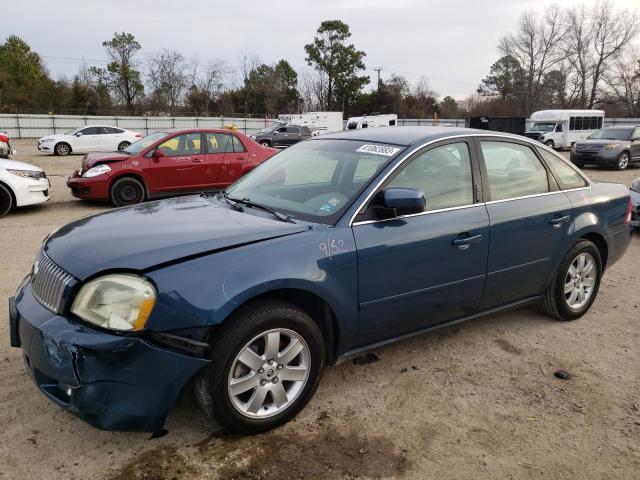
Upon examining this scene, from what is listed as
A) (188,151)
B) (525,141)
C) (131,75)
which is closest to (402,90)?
(131,75)

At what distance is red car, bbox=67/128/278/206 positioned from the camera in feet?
31.4

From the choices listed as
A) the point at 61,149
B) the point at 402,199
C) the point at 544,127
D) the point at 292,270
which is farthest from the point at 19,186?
the point at 544,127

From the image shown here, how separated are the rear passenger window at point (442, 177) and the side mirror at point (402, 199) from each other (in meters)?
0.18

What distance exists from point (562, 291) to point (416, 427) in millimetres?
2125

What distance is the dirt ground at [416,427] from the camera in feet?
8.38

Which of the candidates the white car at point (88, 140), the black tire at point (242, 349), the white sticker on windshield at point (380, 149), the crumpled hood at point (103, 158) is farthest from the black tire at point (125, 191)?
the white car at point (88, 140)

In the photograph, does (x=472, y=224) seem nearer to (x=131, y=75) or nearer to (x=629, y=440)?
(x=629, y=440)

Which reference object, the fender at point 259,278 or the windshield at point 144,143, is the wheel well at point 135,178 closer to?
the windshield at point 144,143

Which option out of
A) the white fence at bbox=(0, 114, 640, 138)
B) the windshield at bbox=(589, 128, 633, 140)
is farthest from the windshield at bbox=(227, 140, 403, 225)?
the white fence at bbox=(0, 114, 640, 138)

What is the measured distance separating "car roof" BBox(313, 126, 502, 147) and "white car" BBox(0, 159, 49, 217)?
6970 mm

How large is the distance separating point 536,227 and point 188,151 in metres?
7.56

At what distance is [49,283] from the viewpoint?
8.74 feet

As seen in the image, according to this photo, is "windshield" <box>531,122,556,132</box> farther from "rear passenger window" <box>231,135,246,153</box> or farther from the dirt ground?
the dirt ground

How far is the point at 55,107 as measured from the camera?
45.2 meters
